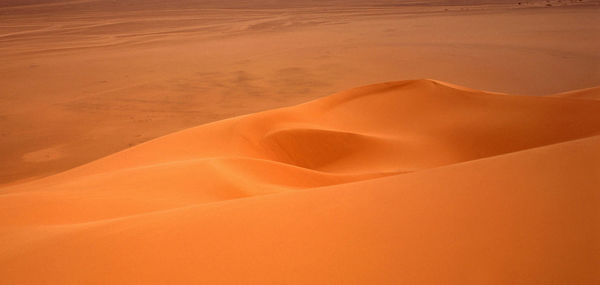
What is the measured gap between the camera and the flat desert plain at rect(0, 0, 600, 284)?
142 centimetres

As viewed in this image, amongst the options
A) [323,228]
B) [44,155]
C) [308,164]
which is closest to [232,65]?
[44,155]

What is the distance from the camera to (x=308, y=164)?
4875 mm

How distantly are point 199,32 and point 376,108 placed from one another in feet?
51.8

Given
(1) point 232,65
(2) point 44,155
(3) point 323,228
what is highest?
(1) point 232,65

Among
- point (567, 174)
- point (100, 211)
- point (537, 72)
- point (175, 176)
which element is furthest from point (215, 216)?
point (537, 72)

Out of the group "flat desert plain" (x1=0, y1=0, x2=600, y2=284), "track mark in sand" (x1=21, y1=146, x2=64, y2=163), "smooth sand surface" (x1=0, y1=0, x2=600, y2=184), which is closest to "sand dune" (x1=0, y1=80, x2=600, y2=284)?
"flat desert plain" (x1=0, y1=0, x2=600, y2=284)

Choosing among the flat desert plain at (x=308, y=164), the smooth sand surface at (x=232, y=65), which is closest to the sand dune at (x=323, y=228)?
the flat desert plain at (x=308, y=164)

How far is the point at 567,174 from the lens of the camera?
6.05 feet

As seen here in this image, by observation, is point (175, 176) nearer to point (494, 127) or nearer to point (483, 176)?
point (483, 176)

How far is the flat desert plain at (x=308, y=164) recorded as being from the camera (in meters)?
1.42

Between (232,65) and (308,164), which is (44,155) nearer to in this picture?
(308,164)

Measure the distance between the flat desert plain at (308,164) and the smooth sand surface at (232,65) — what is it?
80mm

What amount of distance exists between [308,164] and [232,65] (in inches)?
337

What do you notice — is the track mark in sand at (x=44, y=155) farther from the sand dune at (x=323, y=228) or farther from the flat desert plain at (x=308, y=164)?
the sand dune at (x=323, y=228)
